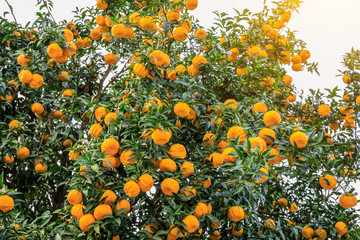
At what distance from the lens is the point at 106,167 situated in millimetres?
2977

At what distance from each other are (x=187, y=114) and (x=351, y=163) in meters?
2.89

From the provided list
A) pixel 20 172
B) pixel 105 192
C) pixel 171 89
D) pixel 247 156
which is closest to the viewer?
pixel 247 156

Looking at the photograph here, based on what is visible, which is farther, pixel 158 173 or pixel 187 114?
pixel 187 114

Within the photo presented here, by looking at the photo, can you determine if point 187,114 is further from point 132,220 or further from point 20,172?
point 20,172

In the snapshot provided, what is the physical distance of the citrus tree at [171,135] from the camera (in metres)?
2.88

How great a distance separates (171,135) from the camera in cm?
308

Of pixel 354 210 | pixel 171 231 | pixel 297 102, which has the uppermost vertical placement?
pixel 297 102

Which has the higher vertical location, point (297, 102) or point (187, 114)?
point (297, 102)

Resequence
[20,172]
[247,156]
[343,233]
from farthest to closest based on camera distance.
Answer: [20,172] → [343,233] → [247,156]

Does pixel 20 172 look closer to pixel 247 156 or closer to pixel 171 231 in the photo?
pixel 171 231

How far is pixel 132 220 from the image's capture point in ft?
11.3

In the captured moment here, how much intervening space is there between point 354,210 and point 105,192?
3269 mm

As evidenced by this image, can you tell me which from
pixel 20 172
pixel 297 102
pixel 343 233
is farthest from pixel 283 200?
pixel 20 172

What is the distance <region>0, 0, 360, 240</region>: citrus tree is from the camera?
2879 millimetres
